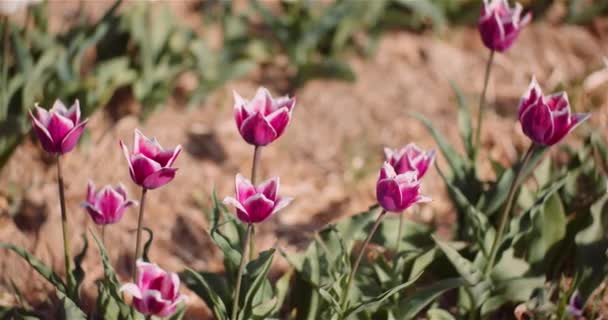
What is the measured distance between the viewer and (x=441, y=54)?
3.69m

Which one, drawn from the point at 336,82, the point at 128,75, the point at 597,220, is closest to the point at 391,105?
the point at 336,82

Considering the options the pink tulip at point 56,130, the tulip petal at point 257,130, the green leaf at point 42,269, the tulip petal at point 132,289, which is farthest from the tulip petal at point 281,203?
the green leaf at point 42,269

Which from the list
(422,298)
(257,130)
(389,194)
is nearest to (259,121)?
(257,130)

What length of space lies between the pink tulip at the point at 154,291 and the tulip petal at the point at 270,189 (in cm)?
24

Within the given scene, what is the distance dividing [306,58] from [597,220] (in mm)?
1537

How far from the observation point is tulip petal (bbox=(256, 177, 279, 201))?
1758 mm

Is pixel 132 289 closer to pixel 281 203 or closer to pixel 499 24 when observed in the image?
pixel 281 203

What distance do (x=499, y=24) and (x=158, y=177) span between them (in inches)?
37.4

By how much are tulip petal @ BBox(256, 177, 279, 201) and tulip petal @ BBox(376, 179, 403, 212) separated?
0.21 metres

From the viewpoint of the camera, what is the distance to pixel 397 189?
5.79 ft

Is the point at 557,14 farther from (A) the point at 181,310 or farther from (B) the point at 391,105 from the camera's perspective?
(A) the point at 181,310

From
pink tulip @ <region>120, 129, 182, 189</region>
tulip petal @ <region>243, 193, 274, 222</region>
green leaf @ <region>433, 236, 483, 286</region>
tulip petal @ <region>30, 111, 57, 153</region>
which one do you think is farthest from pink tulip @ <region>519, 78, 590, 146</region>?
tulip petal @ <region>30, 111, 57, 153</region>

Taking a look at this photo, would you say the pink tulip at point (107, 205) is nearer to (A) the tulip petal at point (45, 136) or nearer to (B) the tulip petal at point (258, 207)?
(A) the tulip petal at point (45, 136)

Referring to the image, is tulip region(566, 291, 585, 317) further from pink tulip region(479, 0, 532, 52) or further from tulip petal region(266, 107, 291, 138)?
tulip petal region(266, 107, 291, 138)
